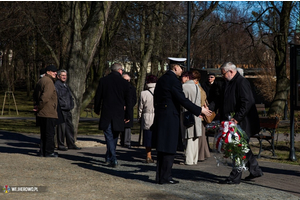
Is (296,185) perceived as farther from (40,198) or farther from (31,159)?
(31,159)

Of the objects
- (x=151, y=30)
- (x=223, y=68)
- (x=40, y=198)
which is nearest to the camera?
(x=40, y=198)

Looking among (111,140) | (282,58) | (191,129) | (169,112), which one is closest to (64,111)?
(111,140)

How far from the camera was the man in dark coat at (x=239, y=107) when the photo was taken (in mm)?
7523

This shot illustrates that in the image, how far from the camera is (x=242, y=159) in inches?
292

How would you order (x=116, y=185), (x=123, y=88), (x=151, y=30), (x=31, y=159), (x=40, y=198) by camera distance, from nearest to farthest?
(x=40, y=198), (x=116, y=185), (x=123, y=88), (x=31, y=159), (x=151, y=30)

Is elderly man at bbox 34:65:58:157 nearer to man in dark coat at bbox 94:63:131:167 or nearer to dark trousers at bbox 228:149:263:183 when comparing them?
man in dark coat at bbox 94:63:131:167

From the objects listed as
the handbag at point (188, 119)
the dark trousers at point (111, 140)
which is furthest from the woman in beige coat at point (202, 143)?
the handbag at point (188, 119)

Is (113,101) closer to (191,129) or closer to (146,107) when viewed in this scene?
(146,107)

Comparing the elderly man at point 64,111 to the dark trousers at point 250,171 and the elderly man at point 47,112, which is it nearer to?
the elderly man at point 47,112

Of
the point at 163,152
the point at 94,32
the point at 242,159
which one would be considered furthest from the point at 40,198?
the point at 94,32

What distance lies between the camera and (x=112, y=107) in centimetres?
930

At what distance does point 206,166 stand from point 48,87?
12.0ft

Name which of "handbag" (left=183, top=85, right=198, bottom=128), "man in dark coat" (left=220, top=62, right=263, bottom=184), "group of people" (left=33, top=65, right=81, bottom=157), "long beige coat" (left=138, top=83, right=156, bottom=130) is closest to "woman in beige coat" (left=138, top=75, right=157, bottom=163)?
"long beige coat" (left=138, top=83, right=156, bottom=130)

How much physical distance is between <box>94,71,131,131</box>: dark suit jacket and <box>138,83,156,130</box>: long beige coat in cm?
96
